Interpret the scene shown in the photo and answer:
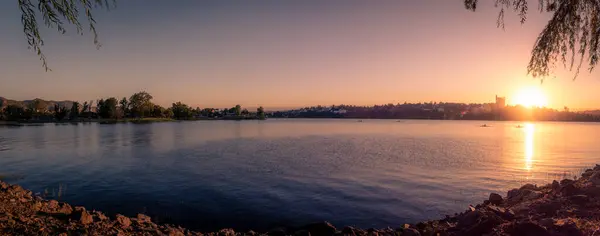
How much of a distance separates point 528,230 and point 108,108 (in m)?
219

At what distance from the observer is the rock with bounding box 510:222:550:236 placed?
272 inches

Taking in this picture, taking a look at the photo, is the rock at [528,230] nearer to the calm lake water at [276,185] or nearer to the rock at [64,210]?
the calm lake water at [276,185]

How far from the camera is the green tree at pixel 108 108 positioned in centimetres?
19298

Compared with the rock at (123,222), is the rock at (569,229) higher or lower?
higher

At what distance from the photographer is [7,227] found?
24.7 ft

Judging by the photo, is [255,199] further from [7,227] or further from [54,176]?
[54,176]

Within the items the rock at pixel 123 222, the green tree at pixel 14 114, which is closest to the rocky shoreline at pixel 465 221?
the rock at pixel 123 222

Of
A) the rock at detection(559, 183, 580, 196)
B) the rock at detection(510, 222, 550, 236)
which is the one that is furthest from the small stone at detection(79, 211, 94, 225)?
the rock at detection(559, 183, 580, 196)

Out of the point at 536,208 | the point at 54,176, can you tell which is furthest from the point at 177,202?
the point at 536,208

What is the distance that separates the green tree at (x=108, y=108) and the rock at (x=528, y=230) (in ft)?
716

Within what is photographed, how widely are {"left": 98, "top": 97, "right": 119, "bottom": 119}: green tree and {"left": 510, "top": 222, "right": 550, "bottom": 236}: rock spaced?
218 metres

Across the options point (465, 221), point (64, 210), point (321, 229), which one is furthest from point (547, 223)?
point (64, 210)

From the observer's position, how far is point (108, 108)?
193 metres

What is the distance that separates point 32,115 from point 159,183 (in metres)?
208
